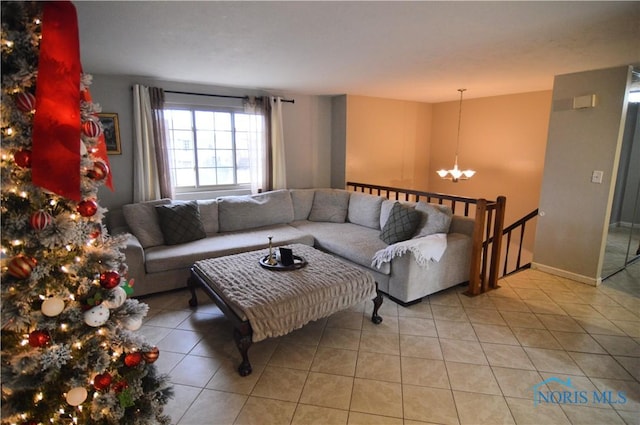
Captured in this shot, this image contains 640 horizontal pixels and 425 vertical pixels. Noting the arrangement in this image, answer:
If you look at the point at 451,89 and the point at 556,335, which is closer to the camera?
the point at 556,335

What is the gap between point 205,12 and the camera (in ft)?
6.32

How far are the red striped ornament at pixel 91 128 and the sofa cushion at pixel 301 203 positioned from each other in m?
3.41

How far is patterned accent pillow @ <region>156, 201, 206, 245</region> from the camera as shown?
11.6ft

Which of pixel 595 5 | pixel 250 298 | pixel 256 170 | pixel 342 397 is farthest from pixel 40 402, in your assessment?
pixel 256 170

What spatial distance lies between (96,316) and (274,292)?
120cm

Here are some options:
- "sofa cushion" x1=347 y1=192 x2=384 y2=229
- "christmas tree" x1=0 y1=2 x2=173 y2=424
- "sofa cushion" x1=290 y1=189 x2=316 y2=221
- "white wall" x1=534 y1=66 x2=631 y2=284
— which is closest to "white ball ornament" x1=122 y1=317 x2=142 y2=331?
"christmas tree" x1=0 y1=2 x2=173 y2=424

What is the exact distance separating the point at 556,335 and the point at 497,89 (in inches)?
130

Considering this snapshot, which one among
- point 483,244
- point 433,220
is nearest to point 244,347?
point 433,220

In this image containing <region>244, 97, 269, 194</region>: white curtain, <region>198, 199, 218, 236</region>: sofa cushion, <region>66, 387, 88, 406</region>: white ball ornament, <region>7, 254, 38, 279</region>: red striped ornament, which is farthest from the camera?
<region>244, 97, 269, 194</region>: white curtain

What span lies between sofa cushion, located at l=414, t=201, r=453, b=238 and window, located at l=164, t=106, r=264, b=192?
2523mm

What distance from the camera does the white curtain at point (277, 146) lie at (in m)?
4.67

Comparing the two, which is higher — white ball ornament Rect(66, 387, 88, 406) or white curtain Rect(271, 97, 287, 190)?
white curtain Rect(271, 97, 287, 190)

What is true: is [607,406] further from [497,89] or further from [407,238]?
[497,89]

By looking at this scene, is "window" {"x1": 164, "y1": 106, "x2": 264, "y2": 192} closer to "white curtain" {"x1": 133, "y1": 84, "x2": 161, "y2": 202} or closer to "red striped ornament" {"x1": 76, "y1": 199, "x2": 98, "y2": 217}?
"white curtain" {"x1": 133, "y1": 84, "x2": 161, "y2": 202}
